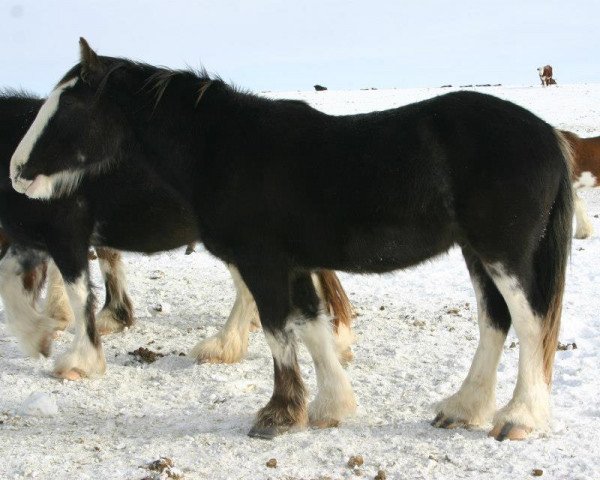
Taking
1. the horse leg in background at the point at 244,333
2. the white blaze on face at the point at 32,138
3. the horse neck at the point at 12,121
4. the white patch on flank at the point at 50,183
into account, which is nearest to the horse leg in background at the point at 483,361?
the horse leg in background at the point at 244,333

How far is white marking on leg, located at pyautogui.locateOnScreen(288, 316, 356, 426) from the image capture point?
4.80 metres

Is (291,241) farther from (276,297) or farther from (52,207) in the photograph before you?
(52,207)

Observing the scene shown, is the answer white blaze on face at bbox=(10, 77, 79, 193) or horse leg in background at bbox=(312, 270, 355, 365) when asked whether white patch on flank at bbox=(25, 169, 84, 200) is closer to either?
white blaze on face at bbox=(10, 77, 79, 193)

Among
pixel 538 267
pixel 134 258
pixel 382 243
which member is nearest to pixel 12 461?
pixel 382 243

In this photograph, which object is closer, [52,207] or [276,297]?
[276,297]

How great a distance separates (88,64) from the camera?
483 cm

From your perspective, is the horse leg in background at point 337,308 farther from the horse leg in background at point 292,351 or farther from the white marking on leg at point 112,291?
the white marking on leg at point 112,291

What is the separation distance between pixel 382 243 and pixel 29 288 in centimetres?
376

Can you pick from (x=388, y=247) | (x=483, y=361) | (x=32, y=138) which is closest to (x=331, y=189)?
(x=388, y=247)

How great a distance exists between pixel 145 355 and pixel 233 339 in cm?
75

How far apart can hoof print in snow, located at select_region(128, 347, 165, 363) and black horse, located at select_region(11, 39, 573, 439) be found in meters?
→ 1.94

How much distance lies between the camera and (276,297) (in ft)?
15.0

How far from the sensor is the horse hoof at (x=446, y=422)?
4.62 meters

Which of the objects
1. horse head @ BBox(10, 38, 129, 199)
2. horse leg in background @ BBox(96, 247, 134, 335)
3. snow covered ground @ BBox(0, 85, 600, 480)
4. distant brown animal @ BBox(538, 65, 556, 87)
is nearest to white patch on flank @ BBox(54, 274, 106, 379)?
snow covered ground @ BBox(0, 85, 600, 480)
